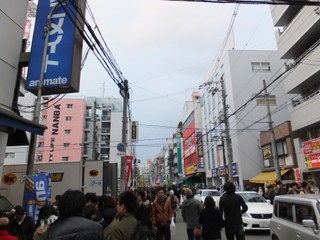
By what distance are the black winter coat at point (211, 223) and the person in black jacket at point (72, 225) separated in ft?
13.6

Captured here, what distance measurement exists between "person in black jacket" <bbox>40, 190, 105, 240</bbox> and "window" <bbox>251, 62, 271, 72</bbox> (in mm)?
37982

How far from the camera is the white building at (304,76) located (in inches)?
866

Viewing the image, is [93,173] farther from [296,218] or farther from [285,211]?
[296,218]

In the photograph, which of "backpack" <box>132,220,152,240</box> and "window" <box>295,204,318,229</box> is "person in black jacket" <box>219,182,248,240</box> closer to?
"window" <box>295,204,318,229</box>

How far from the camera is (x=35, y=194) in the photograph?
815cm

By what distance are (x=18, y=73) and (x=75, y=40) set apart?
7.12 feet

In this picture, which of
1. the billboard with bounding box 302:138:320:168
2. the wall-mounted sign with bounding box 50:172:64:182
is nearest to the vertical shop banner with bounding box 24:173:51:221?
the wall-mounted sign with bounding box 50:172:64:182

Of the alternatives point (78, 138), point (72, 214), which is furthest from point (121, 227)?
point (78, 138)

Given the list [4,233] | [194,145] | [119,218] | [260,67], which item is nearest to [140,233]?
[119,218]

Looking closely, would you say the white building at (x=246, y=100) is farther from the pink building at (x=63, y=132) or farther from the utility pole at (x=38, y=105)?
the pink building at (x=63, y=132)

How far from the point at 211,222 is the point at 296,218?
1.75m

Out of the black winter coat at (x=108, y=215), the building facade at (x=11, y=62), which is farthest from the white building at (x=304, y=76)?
the black winter coat at (x=108, y=215)

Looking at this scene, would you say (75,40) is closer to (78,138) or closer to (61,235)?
(61,235)

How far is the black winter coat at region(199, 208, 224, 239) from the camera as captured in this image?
661 centimetres
